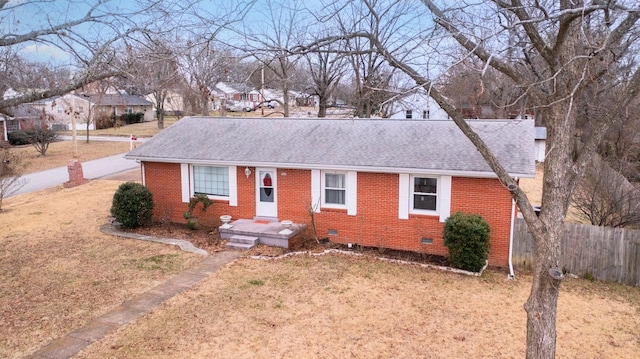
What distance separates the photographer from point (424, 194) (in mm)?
13359

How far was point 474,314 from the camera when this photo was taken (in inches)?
386

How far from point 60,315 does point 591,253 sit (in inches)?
490

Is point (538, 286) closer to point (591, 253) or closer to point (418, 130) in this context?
point (591, 253)

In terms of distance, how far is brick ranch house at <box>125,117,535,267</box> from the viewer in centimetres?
1279

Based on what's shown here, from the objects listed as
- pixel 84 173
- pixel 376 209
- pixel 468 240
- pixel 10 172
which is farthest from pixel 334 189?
pixel 84 173

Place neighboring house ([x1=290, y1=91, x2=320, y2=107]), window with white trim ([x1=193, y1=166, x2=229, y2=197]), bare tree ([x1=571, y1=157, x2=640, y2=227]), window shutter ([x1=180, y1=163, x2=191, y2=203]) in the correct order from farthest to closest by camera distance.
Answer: neighboring house ([x1=290, y1=91, x2=320, y2=107]) → window shutter ([x1=180, y1=163, x2=191, y2=203]) → window with white trim ([x1=193, y1=166, x2=229, y2=197]) → bare tree ([x1=571, y1=157, x2=640, y2=227])

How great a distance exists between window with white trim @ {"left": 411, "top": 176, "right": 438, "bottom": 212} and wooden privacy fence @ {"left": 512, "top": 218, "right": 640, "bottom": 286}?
7.37ft

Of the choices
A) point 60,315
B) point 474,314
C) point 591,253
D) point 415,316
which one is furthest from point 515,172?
point 60,315

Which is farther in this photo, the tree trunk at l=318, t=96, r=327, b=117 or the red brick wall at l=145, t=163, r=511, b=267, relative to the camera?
the tree trunk at l=318, t=96, r=327, b=117

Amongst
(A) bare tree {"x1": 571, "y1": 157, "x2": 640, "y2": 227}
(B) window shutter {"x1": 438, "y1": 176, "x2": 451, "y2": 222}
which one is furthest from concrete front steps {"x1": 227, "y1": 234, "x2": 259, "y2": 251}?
(A) bare tree {"x1": 571, "y1": 157, "x2": 640, "y2": 227}

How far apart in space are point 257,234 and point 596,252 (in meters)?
9.12

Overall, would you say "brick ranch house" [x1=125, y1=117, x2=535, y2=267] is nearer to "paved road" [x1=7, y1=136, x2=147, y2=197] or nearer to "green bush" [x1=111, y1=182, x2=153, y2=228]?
"green bush" [x1=111, y1=182, x2=153, y2=228]

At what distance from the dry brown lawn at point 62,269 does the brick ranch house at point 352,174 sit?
285cm

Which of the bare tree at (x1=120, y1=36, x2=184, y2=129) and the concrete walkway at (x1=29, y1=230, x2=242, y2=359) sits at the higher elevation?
the bare tree at (x1=120, y1=36, x2=184, y2=129)
